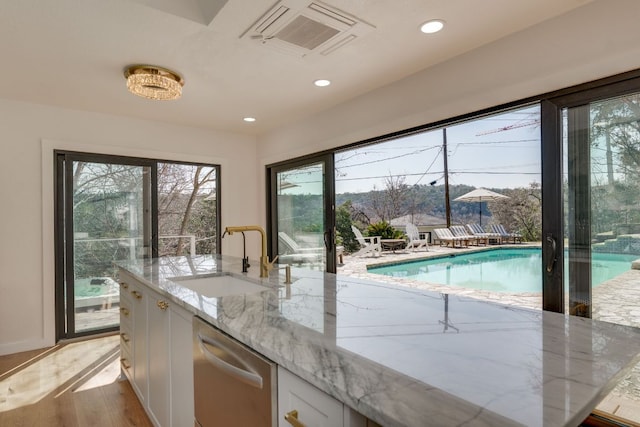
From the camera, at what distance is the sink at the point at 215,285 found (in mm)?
2084

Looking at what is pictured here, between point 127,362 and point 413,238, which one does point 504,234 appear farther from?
point 127,362

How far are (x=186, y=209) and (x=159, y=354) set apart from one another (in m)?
3.06

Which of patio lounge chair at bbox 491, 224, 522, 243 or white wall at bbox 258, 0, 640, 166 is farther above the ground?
white wall at bbox 258, 0, 640, 166

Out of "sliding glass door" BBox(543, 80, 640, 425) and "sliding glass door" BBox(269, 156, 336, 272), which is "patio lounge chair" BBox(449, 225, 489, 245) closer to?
"sliding glass door" BBox(269, 156, 336, 272)

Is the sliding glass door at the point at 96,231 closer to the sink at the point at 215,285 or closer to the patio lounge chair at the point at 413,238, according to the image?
the sink at the point at 215,285

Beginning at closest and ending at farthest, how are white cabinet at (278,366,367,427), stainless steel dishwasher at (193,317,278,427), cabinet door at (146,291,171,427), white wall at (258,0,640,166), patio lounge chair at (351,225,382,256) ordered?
white cabinet at (278,366,367,427)
stainless steel dishwasher at (193,317,278,427)
cabinet door at (146,291,171,427)
white wall at (258,0,640,166)
patio lounge chair at (351,225,382,256)

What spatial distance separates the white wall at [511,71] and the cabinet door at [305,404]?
7.18 feet

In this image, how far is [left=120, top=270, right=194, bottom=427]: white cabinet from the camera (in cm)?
153

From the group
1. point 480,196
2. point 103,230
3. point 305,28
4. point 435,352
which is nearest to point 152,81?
point 305,28

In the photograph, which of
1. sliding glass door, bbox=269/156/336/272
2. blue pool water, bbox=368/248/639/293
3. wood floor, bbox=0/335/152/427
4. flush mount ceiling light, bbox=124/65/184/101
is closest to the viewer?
wood floor, bbox=0/335/152/427

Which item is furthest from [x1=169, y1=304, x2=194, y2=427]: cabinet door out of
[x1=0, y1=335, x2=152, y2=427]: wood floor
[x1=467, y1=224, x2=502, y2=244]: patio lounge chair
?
[x1=467, y1=224, x2=502, y2=244]: patio lounge chair

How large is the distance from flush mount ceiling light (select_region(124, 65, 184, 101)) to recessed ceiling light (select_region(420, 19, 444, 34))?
1858 mm

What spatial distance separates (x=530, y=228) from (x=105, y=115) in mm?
7432

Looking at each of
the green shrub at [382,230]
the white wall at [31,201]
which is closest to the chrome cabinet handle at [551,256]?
the white wall at [31,201]
